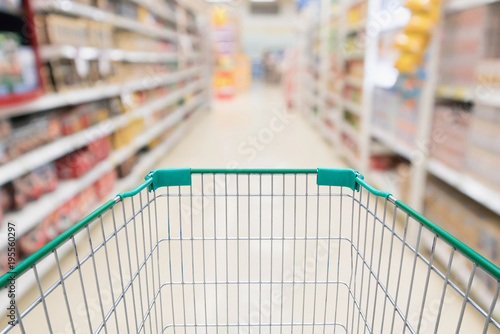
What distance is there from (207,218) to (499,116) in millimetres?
2110

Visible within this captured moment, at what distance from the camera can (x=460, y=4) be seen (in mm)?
2094

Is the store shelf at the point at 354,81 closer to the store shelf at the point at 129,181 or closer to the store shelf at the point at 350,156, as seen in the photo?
the store shelf at the point at 350,156

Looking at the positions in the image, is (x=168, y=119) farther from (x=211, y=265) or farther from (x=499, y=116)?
(x=499, y=116)

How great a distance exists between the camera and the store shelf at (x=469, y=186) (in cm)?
186

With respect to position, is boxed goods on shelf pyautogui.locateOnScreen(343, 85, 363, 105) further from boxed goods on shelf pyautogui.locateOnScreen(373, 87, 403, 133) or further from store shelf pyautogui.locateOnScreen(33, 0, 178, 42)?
store shelf pyautogui.locateOnScreen(33, 0, 178, 42)

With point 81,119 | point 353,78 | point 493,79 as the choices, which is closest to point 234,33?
point 353,78

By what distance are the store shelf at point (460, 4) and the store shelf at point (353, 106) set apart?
6.32 feet

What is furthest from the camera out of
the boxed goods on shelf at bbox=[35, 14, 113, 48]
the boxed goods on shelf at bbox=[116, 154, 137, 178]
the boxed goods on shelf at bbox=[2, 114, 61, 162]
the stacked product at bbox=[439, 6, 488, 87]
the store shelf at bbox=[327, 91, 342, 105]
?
the store shelf at bbox=[327, 91, 342, 105]

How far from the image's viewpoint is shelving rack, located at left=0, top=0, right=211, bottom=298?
221 centimetres

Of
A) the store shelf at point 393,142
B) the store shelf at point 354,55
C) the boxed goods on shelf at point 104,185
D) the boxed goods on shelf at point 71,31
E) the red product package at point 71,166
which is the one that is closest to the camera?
the boxed goods on shelf at point 71,31

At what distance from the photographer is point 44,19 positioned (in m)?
2.36

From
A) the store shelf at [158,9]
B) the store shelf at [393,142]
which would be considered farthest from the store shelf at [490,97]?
the store shelf at [158,9]

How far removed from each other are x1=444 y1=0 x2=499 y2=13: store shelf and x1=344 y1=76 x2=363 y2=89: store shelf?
1.89m

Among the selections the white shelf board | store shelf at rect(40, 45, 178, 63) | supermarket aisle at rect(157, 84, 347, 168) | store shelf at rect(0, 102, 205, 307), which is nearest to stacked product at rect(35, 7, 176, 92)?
store shelf at rect(40, 45, 178, 63)
